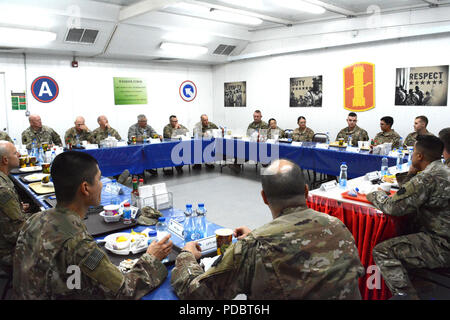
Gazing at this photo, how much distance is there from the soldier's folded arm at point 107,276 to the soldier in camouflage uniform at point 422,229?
1.64 m

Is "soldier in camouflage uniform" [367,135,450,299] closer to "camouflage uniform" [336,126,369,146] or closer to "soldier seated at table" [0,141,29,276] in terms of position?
"soldier seated at table" [0,141,29,276]

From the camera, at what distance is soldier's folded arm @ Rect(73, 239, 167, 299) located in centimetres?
129

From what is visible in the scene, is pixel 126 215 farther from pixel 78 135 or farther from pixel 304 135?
pixel 304 135

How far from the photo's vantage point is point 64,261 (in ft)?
4.22

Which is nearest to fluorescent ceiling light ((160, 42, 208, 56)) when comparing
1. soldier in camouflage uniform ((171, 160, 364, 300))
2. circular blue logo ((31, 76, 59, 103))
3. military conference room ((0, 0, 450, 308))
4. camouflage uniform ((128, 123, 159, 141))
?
military conference room ((0, 0, 450, 308))

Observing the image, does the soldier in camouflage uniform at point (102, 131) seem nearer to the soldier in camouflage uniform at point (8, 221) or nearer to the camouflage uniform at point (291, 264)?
the soldier in camouflage uniform at point (8, 221)

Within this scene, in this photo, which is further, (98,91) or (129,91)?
(129,91)

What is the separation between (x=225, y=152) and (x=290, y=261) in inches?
243

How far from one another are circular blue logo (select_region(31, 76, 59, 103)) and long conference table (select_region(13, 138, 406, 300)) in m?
2.84

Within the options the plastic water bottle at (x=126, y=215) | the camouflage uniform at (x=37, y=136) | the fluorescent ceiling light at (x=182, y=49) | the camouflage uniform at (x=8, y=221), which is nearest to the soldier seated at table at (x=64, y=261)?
the plastic water bottle at (x=126, y=215)

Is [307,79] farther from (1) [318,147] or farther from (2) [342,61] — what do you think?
(1) [318,147]

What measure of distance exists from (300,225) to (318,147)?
476cm

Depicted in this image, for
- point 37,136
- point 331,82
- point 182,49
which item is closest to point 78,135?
point 37,136
